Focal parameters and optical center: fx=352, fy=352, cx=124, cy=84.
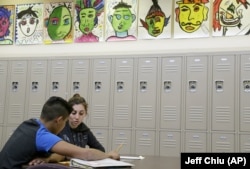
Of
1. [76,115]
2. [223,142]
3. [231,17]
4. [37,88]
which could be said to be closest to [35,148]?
[76,115]

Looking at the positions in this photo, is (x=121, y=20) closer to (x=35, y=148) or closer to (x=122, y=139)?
(x=122, y=139)

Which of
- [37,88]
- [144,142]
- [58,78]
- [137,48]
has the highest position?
[137,48]

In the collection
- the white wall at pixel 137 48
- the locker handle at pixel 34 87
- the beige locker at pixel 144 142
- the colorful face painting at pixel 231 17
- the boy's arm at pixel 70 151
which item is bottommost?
the beige locker at pixel 144 142

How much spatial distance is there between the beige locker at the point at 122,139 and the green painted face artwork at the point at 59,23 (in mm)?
1910

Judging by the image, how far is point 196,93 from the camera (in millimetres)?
4574

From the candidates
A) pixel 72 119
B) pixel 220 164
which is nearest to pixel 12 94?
pixel 72 119

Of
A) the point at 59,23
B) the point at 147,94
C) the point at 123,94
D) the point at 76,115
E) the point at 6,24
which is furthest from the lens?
the point at 6,24

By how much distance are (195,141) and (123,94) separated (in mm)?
1163

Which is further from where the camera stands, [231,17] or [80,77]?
[80,77]

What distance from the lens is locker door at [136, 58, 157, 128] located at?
4.77 metres

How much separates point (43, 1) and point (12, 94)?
166 cm

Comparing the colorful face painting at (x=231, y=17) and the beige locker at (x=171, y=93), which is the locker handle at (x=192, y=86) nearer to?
the beige locker at (x=171, y=93)

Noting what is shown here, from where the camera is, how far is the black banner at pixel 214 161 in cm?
151

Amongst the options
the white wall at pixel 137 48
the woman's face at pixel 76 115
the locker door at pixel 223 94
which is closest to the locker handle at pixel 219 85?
the locker door at pixel 223 94
